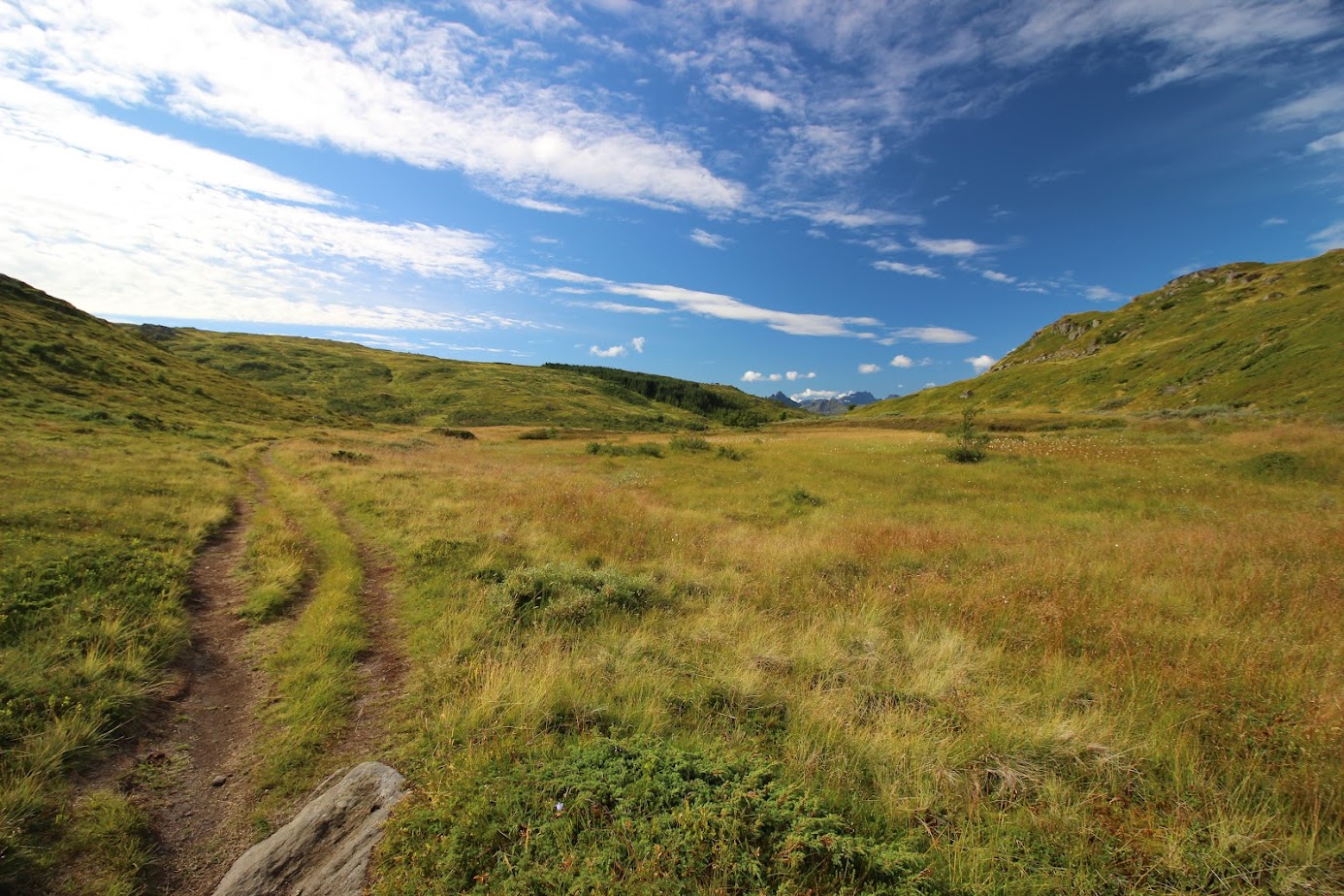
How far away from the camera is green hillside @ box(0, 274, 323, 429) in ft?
121

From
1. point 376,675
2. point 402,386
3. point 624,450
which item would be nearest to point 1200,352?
point 624,450

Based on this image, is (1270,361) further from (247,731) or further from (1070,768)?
(247,731)

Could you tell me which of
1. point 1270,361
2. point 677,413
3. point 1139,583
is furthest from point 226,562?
point 677,413

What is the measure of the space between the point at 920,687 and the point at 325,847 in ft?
18.8

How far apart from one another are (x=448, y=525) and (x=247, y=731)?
25.3ft

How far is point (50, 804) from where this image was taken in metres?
4.07

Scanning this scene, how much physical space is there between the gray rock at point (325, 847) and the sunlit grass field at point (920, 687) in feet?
0.96

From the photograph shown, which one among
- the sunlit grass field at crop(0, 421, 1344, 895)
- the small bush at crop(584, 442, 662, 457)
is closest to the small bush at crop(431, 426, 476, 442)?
the small bush at crop(584, 442, 662, 457)

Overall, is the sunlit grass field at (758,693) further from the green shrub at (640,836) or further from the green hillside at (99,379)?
the green hillside at (99,379)

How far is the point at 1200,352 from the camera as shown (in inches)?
2896

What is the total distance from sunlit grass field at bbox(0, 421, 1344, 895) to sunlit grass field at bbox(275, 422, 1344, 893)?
4cm

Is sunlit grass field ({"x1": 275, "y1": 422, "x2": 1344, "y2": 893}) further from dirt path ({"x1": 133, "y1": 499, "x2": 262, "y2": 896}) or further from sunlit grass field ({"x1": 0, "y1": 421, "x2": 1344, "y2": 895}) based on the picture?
dirt path ({"x1": 133, "y1": 499, "x2": 262, "y2": 896})

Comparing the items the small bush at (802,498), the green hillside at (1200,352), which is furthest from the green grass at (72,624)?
the green hillside at (1200,352)

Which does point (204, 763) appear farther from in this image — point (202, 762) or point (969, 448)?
point (969, 448)
